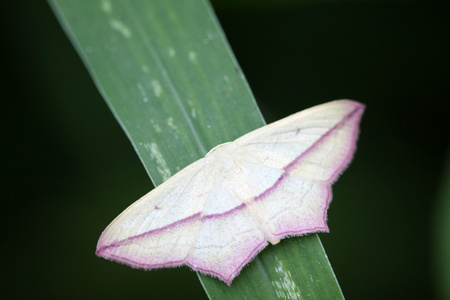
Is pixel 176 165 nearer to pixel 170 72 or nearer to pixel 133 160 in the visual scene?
pixel 170 72

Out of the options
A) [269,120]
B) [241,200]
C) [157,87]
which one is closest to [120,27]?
[157,87]

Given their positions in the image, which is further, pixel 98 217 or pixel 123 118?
pixel 98 217

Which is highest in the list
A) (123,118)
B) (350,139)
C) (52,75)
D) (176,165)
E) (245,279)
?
(52,75)

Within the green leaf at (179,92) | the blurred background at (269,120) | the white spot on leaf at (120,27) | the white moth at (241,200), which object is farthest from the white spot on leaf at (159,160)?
the blurred background at (269,120)

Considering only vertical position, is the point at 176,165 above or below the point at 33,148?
below

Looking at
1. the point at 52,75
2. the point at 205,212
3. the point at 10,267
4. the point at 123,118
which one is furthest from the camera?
the point at 52,75

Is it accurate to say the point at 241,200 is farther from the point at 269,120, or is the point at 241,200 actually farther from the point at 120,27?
the point at 269,120

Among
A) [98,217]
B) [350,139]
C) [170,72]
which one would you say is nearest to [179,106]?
[170,72]
